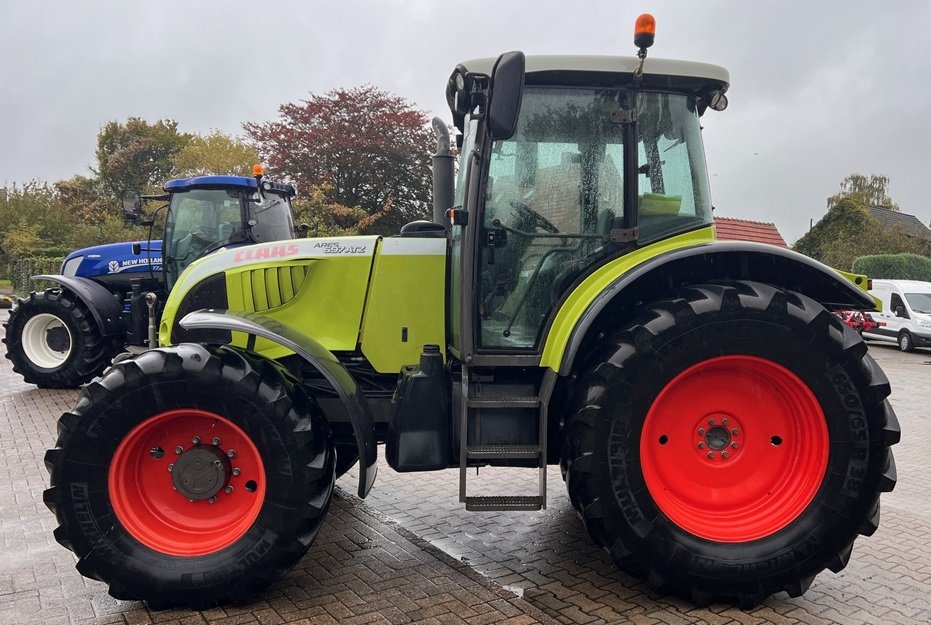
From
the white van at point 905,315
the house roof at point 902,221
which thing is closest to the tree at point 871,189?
the house roof at point 902,221

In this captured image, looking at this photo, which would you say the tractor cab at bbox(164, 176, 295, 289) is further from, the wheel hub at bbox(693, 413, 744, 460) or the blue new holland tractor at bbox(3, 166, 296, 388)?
the wheel hub at bbox(693, 413, 744, 460)

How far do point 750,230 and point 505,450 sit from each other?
19.3 m

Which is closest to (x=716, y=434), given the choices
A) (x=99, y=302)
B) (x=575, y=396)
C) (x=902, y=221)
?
(x=575, y=396)

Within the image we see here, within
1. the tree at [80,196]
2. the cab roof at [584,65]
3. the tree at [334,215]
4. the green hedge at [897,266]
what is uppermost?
the tree at [80,196]

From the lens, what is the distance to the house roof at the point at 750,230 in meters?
18.6

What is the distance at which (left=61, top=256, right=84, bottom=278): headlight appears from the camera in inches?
387

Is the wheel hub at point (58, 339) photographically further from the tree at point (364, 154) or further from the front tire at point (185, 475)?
the tree at point (364, 154)

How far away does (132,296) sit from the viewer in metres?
9.27

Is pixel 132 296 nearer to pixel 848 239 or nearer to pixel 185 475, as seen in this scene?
pixel 185 475

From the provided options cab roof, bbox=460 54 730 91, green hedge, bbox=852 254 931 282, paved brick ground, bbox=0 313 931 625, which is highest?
cab roof, bbox=460 54 730 91

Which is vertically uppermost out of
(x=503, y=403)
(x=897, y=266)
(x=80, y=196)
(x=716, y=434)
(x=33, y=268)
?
(x=80, y=196)

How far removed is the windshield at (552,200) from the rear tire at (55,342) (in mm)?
7307

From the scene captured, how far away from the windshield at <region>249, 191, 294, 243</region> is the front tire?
19.2ft

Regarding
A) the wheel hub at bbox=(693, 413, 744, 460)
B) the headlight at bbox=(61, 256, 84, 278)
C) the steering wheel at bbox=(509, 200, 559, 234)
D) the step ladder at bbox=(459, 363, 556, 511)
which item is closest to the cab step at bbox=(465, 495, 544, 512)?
the step ladder at bbox=(459, 363, 556, 511)
